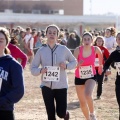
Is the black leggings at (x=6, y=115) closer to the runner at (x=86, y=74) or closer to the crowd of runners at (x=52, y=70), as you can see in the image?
the crowd of runners at (x=52, y=70)

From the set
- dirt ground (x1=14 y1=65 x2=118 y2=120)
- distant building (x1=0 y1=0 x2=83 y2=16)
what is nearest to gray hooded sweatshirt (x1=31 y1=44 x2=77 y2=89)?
dirt ground (x1=14 y1=65 x2=118 y2=120)

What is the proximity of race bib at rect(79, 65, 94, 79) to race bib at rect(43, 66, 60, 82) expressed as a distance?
1644 mm

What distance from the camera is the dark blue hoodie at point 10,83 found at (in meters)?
4.90

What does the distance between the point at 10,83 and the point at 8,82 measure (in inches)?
0.9

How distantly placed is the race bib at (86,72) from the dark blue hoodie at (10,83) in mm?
4044

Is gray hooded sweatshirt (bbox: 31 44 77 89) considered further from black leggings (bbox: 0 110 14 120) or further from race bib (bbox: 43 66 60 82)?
black leggings (bbox: 0 110 14 120)

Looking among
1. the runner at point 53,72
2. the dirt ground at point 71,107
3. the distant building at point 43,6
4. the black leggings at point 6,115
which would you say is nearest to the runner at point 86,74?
the dirt ground at point 71,107

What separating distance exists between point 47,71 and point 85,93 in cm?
151

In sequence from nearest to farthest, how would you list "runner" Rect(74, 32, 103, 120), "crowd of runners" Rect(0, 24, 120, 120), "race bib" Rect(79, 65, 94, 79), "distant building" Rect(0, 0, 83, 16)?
1. "crowd of runners" Rect(0, 24, 120, 120)
2. "runner" Rect(74, 32, 103, 120)
3. "race bib" Rect(79, 65, 94, 79)
4. "distant building" Rect(0, 0, 83, 16)

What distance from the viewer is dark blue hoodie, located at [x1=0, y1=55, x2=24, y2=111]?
490 cm

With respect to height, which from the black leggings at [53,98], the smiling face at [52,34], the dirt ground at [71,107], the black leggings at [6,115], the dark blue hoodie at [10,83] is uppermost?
the smiling face at [52,34]

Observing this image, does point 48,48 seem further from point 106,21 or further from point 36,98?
point 106,21

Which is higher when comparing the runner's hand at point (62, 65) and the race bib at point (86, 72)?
the runner's hand at point (62, 65)

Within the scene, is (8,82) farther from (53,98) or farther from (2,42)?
(53,98)
